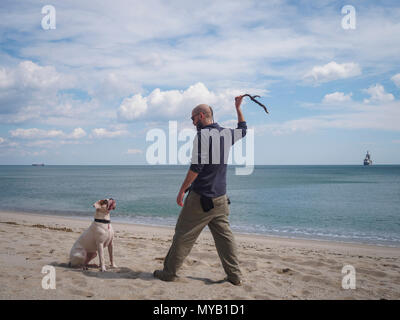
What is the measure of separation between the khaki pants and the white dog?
1108 millimetres

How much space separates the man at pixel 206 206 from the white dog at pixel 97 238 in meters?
1.06

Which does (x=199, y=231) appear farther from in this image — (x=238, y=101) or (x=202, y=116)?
(x=238, y=101)

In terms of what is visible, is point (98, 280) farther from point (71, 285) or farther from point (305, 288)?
point (305, 288)

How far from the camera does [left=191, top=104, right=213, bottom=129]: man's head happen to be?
429 cm

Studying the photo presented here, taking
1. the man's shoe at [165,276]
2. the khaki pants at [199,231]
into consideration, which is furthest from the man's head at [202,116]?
the man's shoe at [165,276]

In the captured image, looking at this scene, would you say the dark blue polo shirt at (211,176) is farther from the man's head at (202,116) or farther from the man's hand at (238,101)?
the man's hand at (238,101)

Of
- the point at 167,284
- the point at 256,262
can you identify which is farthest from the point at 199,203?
the point at 256,262

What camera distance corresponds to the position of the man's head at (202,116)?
4.29m

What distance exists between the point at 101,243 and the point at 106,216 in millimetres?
429

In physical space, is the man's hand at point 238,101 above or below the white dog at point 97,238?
above

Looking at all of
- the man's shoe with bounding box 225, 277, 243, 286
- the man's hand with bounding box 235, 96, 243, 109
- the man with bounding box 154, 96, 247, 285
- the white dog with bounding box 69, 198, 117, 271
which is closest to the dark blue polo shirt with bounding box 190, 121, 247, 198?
the man with bounding box 154, 96, 247, 285

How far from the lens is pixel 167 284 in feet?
14.1

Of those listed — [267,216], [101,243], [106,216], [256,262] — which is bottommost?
[267,216]
